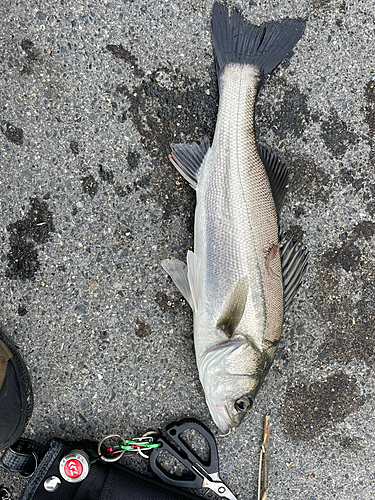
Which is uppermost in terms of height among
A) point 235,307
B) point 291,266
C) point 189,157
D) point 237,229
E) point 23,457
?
point 189,157

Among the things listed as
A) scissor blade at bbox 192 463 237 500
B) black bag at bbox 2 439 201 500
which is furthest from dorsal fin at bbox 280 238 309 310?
black bag at bbox 2 439 201 500

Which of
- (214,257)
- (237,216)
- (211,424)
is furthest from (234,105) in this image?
(211,424)

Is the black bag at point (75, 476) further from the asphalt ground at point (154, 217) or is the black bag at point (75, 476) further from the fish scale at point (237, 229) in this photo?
the fish scale at point (237, 229)

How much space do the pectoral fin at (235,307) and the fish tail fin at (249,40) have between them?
1.30 m

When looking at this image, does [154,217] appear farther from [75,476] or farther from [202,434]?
[75,476]

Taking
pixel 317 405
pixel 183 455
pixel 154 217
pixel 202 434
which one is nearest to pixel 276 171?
pixel 154 217

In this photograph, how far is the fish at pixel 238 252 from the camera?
215cm

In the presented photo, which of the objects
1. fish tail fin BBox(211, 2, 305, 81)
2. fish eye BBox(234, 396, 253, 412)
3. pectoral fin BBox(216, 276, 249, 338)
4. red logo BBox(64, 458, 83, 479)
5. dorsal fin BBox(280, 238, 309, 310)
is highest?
fish tail fin BBox(211, 2, 305, 81)

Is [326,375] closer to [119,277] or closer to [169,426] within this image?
[169,426]

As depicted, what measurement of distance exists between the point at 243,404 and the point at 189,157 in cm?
151

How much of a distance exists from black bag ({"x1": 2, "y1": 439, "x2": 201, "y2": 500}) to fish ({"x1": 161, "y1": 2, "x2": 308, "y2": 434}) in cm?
69

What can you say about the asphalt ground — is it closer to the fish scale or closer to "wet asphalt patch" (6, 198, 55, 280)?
"wet asphalt patch" (6, 198, 55, 280)

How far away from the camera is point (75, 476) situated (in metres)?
2.33

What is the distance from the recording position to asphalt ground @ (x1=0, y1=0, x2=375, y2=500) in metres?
2.39
